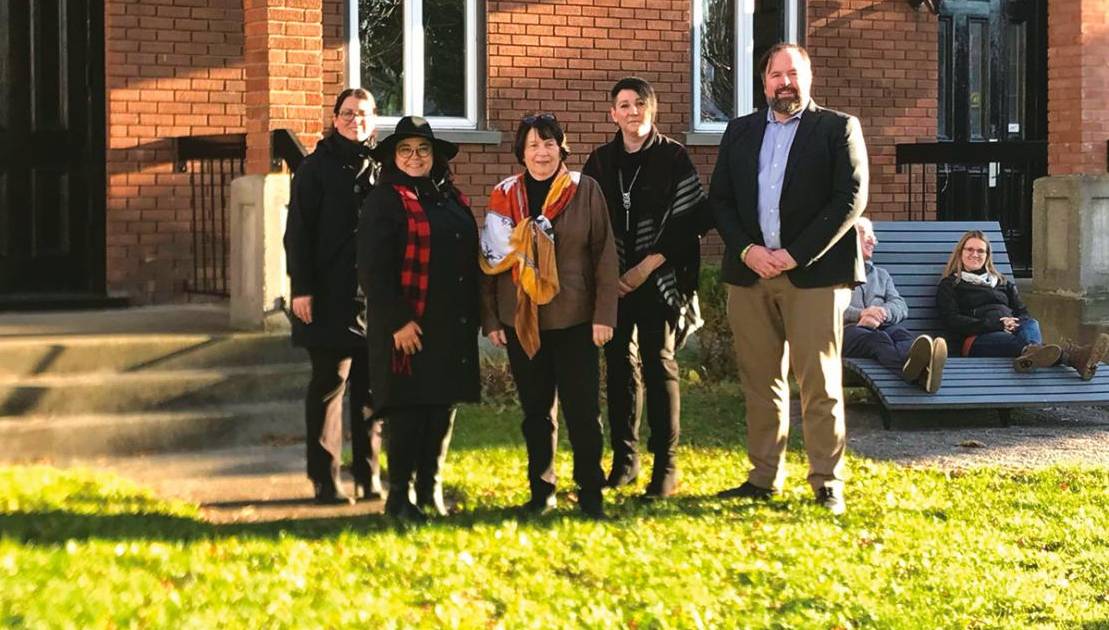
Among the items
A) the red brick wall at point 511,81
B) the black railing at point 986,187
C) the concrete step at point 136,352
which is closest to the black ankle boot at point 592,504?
the concrete step at point 136,352

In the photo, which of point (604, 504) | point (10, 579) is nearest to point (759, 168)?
point (604, 504)

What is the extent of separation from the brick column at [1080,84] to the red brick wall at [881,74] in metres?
1.38

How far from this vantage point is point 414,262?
21.3 feet

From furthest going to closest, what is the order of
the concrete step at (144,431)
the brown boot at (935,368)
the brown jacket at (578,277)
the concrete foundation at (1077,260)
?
the concrete foundation at (1077,260)
the brown boot at (935,368)
the concrete step at (144,431)
the brown jacket at (578,277)

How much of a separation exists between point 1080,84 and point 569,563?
7.93 m

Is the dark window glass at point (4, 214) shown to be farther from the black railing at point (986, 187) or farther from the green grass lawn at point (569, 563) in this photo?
the black railing at point (986, 187)

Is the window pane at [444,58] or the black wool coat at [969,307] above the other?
the window pane at [444,58]

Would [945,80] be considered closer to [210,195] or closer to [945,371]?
[945,371]

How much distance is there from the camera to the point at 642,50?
12.4 meters

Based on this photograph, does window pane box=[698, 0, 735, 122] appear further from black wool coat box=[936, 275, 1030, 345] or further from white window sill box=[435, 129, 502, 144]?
black wool coat box=[936, 275, 1030, 345]

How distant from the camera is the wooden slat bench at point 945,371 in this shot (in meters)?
9.64

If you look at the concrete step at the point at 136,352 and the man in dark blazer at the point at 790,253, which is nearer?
the man in dark blazer at the point at 790,253

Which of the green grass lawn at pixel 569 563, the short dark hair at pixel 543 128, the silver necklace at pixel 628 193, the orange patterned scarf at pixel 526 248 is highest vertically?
the short dark hair at pixel 543 128

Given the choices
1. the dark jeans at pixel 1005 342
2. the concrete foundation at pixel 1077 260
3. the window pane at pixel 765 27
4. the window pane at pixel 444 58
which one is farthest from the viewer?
the window pane at pixel 765 27
